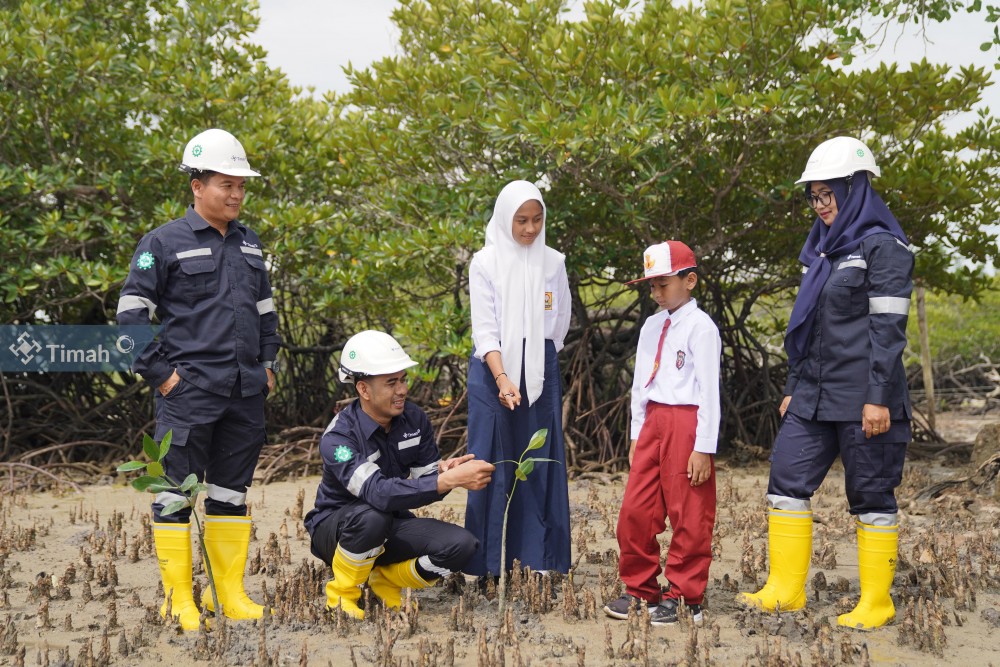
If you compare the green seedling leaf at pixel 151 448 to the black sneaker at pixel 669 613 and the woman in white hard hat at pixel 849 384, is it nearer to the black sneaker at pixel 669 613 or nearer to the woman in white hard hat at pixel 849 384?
the black sneaker at pixel 669 613

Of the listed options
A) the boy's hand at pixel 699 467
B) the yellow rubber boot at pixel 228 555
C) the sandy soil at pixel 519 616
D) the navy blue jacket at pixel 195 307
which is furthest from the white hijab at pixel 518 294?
the yellow rubber boot at pixel 228 555

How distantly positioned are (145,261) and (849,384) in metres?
2.55

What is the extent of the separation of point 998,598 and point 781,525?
106 cm

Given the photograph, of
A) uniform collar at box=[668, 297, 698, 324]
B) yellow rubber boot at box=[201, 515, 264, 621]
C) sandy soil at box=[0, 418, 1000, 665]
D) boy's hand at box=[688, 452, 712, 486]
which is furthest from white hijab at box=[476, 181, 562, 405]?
yellow rubber boot at box=[201, 515, 264, 621]

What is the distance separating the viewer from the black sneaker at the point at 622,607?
3561 mm

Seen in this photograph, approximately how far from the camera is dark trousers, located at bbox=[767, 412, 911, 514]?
346cm

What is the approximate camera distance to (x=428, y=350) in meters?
6.33

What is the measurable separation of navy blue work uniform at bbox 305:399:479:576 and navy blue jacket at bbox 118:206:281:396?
42 cm

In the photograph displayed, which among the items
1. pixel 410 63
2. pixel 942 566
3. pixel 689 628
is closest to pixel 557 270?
pixel 689 628

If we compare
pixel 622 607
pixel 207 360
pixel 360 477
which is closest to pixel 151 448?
pixel 207 360

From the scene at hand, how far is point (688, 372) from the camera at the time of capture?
349 centimetres

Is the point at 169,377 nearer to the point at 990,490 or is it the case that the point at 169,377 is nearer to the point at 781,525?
the point at 781,525

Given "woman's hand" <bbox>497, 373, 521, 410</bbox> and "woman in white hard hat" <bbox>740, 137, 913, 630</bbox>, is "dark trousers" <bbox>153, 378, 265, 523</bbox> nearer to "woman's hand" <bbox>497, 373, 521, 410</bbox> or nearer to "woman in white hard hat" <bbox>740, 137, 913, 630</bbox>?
"woman's hand" <bbox>497, 373, 521, 410</bbox>

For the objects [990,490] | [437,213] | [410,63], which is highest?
[410,63]
